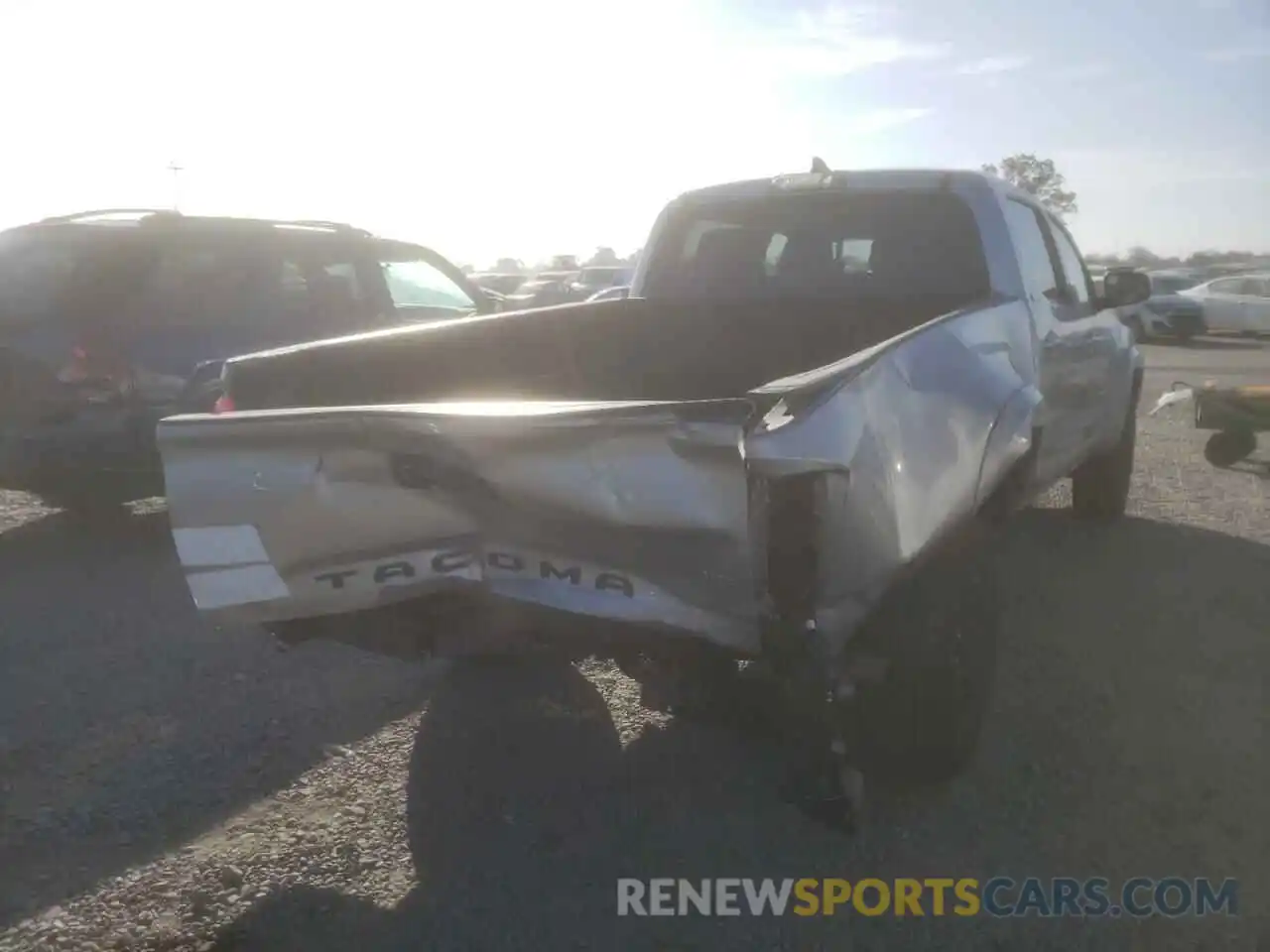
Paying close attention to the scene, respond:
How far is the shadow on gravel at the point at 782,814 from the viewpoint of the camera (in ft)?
9.48

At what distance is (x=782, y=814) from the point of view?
138 inches

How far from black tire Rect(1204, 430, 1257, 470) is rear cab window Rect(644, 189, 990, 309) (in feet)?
18.1

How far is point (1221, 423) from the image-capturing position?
9.16 m

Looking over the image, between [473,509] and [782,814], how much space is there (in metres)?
1.42

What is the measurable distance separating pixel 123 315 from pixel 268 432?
4.35 metres

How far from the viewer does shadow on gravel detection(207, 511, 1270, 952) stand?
2891mm

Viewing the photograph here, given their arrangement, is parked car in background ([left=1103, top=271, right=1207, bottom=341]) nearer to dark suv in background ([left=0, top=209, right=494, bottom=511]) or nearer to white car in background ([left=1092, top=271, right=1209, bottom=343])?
white car in background ([left=1092, top=271, right=1209, bottom=343])

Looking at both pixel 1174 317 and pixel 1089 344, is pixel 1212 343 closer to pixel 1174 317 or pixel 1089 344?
pixel 1174 317

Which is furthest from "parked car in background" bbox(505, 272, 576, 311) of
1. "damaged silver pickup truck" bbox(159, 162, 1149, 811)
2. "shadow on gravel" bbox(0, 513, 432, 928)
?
"damaged silver pickup truck" bbox(159, 162, 1149, 811)

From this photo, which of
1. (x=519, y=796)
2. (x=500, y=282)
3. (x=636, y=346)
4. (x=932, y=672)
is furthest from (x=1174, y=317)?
(x=519, y=796)

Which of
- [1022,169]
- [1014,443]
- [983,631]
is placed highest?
[1022,169]

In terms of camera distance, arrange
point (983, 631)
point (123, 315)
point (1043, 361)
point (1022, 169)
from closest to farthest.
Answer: point (983, 631) < point (1043, 361) < point (123, 315) < point (1022, 169)

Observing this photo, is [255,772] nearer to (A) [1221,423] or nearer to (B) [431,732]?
(B) [431,732]

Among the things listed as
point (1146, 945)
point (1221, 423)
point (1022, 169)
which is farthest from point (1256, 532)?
point (1022, 169)
